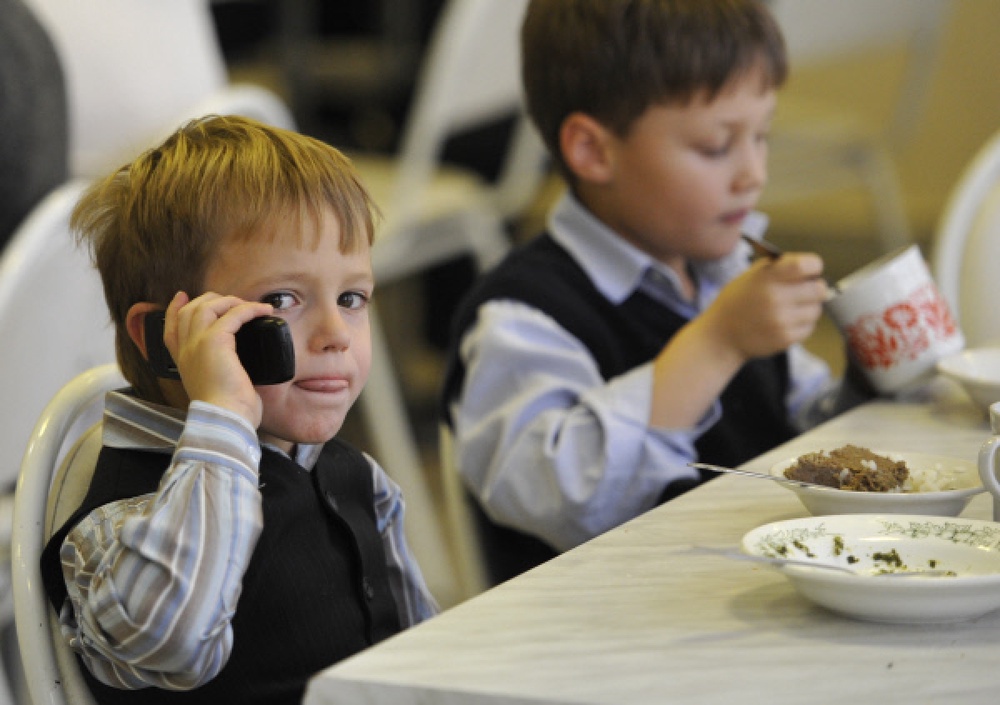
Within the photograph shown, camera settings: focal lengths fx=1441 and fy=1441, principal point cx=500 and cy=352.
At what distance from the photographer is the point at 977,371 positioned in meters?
1.16

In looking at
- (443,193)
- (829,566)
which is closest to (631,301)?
(829,566)

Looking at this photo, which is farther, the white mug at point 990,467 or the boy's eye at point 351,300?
the boy's eye at point 351,300

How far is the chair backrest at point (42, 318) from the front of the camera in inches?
52.8

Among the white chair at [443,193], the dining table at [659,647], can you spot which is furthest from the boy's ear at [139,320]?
the white chair at [443,193]

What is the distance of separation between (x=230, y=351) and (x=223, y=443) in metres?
0.05

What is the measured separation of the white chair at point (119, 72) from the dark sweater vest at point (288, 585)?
3.34 ft

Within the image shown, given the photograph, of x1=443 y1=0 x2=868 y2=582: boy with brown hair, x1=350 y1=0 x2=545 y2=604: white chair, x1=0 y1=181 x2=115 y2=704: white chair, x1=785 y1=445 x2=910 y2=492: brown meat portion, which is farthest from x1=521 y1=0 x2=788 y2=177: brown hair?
x1=350 y1=0 x2=545 y2=604: white chair

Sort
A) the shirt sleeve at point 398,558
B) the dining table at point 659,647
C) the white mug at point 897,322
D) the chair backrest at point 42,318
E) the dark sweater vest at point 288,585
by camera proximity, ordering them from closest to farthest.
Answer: the dining table at point 659,647, the dark sweater vest at point 288,585, the shirt sleeve at point 398,558, the white mug at point 897,322, the chair backrest at point 42,318

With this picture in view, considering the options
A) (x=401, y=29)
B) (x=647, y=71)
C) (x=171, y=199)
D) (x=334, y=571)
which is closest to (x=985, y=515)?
(x=334, y=571)

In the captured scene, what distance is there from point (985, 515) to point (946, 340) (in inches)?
16.0

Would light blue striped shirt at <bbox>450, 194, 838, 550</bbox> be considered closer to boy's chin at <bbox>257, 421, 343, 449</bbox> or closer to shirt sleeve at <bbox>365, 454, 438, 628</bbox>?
shirt sleeve at <bbox>365, 454, 438, 628</bbox>

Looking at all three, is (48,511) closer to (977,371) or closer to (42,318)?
(42,318)

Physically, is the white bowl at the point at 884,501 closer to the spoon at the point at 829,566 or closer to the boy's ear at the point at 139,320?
the spoon at the point at 829,566

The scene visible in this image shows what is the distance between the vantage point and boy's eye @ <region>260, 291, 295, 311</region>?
885 mm
